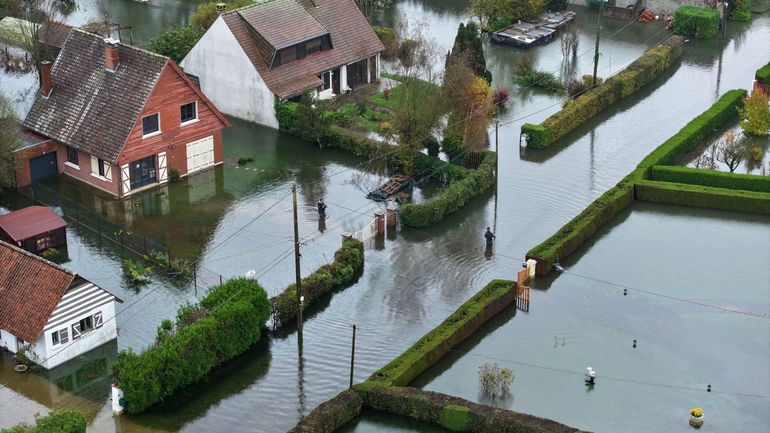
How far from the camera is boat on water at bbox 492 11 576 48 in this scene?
93.3 meters

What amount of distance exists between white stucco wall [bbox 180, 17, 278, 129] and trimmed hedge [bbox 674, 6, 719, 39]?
37989 millimetres

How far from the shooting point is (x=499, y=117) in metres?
80.2

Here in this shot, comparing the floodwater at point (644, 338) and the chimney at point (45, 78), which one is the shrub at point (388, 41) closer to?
the chimney at point (45, 78)

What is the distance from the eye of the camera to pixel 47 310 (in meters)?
50.1

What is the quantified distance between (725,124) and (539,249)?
2556cm

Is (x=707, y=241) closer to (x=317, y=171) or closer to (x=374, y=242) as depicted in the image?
(x=374, y=242)

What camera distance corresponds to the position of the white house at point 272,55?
3000 inches

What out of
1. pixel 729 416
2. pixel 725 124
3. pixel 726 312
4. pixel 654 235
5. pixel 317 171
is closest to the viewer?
pixel 729 416

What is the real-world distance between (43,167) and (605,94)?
38363 mm

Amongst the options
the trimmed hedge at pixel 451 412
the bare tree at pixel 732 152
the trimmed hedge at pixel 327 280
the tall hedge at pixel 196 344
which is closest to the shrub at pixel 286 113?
the trimmed hedge at pixel 327 280

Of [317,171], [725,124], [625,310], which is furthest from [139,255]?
[725,124]

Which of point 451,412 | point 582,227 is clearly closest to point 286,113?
point 582,227

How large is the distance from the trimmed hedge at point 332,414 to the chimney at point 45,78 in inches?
1267

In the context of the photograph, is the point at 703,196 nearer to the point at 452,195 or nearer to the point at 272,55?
the point at 452,195
